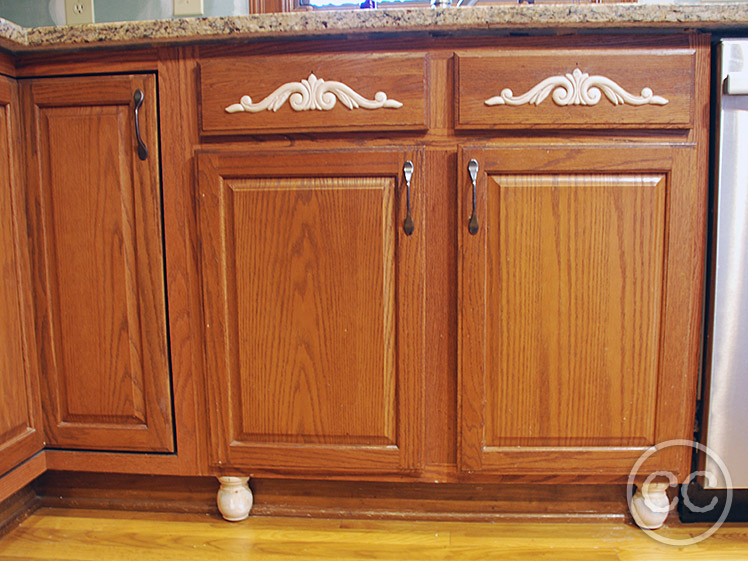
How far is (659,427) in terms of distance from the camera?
93 cm

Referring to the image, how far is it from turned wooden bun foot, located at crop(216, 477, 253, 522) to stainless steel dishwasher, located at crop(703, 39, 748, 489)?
2.78 feet

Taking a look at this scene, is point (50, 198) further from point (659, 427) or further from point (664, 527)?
point (664, 527)

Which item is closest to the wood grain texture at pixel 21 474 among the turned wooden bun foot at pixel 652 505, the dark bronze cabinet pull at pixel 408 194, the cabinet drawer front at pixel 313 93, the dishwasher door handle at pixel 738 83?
Answer: the cabinet drawer front at pixel 313 93

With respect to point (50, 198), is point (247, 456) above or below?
below

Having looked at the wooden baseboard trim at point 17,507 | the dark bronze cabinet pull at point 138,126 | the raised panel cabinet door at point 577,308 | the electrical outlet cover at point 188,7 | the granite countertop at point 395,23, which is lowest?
the wooden baseboard trim at point 17,507

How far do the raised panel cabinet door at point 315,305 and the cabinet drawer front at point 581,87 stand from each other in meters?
0.16

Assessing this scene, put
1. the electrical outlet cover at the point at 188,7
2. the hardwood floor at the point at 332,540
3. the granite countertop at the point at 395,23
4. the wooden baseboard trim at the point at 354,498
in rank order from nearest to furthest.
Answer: the granite countertop at the point at 395,23 < the hardwood floor at the point at 332,540 < the wooden baseboard trim at the point at 354,498 < the electrical outlet cover at the point at 188,7

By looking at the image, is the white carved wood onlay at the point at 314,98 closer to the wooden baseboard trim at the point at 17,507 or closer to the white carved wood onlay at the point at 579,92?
the white carved wood onlay at the point at 579,92

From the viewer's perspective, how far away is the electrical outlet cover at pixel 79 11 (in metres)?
1.43

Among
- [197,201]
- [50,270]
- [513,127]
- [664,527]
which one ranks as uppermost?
[513,127]

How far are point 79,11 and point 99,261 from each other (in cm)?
90

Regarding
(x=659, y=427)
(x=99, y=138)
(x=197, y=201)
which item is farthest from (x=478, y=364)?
(x=99, y=138)

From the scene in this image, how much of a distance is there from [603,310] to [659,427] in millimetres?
233

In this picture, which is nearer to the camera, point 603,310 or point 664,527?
point 603,310
